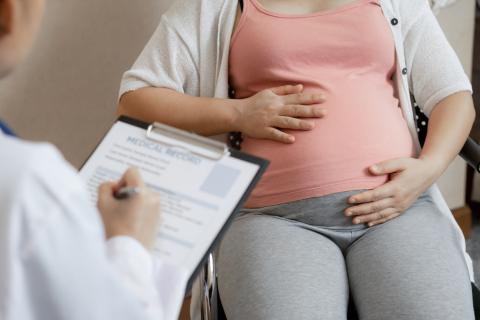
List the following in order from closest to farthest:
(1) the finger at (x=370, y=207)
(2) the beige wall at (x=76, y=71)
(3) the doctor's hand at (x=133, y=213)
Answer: (3) the doctor's hand at (x=133, y=213) < (1) the finger at (x=370, y=207) < (2) the beige wall at (x=76, y=71)

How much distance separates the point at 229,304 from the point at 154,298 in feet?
1.38

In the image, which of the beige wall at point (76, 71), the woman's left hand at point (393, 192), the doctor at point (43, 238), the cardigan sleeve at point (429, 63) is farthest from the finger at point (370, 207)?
the beige wall at point (76, 71)

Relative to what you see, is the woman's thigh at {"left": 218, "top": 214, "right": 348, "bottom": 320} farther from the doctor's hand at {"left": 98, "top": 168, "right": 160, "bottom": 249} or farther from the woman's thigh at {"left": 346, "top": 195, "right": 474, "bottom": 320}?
the doctor's hand at {"left": 98, "top": 168, "right": 160, "bottom": 249}

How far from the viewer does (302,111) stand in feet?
4.12

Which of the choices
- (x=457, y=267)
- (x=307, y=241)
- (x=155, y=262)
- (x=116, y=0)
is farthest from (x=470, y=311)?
(x=116, y=0)

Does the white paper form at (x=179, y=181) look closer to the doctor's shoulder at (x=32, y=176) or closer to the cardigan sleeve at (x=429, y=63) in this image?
the doctor's shoulder at (x=32, y=176)

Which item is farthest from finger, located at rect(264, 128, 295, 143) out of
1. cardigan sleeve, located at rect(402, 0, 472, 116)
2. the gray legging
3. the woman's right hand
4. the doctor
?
the doctor

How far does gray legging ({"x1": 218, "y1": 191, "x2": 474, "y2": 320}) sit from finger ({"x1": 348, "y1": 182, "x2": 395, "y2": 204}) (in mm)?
24

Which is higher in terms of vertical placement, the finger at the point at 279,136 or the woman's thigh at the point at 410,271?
the finger at the point at 279,136

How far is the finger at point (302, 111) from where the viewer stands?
1.26 metres

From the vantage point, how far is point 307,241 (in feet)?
3.90

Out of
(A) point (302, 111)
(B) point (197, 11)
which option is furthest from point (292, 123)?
(B) point (197, 11)

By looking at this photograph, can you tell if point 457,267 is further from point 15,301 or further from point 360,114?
point 15,301

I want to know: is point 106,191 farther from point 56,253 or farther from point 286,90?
point 286,90
